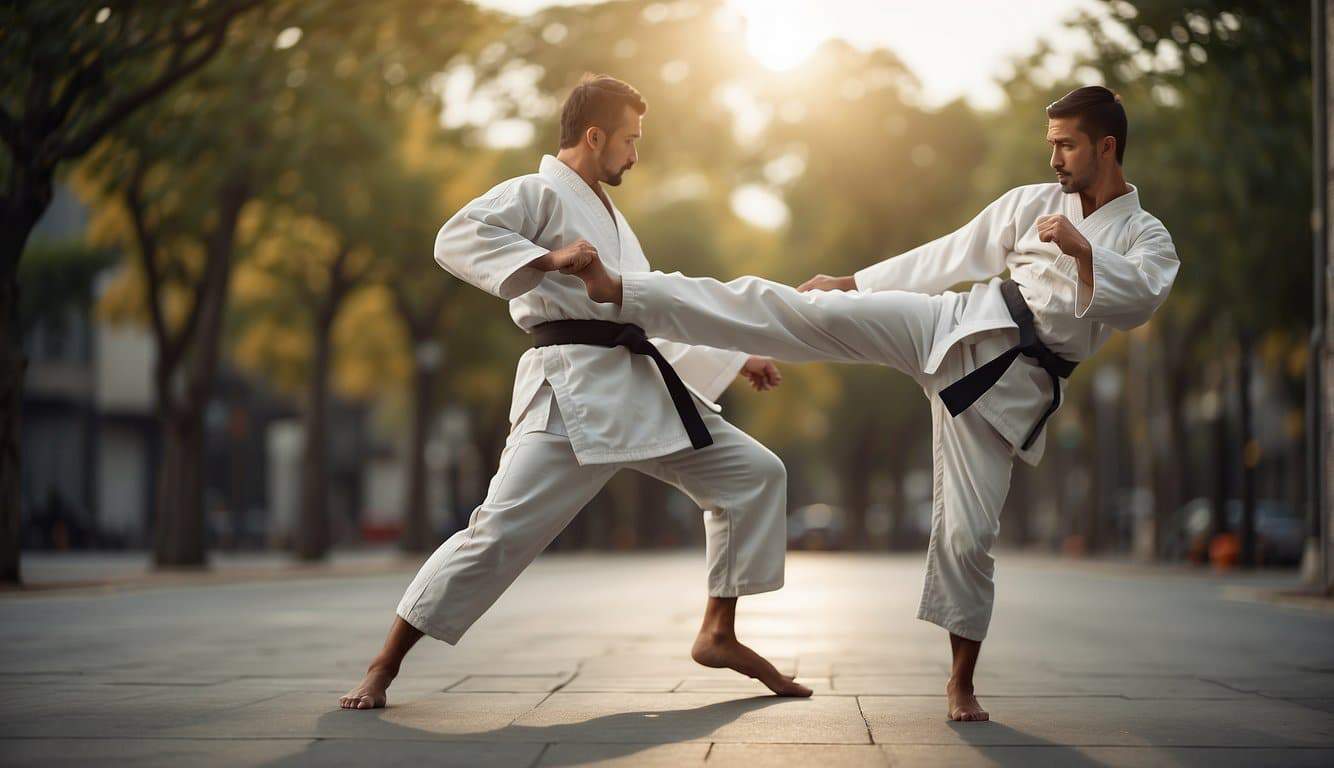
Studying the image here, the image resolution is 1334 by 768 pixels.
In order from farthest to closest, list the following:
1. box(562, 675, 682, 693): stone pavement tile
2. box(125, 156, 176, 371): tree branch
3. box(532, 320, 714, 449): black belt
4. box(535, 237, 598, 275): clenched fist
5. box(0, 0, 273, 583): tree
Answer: box(125, 156, 176, 371): tree branch
box(0, 0, 273, 583): tree
box(562, 675, 682, 693): stone pavement tile
box(532, 320, 714, 449): black belt
box(535, 237, 598, 275): clenched fist

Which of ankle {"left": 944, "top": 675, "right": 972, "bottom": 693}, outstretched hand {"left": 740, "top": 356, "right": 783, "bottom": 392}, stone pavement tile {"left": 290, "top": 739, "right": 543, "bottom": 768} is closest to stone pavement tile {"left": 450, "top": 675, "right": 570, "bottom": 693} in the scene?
outstretched hand {"left": 740, "top": 356, "right": 783, "bottom": 392}

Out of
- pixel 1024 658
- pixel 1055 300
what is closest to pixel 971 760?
pixel 1055 300

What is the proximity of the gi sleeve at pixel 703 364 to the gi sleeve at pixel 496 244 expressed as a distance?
0.80 meters

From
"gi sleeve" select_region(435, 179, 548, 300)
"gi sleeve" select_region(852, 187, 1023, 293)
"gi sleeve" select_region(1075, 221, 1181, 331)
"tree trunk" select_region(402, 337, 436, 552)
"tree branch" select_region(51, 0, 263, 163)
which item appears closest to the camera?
"gi sleeve" select_region(1075, 221, 1181, 331)

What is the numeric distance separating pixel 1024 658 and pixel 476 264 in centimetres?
446

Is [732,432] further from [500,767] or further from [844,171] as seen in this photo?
[844,171]

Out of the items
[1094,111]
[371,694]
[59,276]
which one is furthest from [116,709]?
[59,276]

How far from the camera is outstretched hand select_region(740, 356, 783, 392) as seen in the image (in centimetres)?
673

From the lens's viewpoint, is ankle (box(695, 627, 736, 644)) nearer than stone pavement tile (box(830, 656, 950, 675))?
Yes

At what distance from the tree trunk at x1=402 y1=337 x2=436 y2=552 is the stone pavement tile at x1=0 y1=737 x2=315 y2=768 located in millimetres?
28732

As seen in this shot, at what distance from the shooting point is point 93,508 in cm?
4800

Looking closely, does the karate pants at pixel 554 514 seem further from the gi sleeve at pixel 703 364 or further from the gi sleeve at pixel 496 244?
the gi sleeve at pixel 496 244

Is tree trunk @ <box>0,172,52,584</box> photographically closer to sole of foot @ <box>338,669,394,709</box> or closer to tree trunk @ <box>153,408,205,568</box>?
tree trunk @ <box>153,408,205,568</box>

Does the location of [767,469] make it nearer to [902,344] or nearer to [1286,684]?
[902,344]
